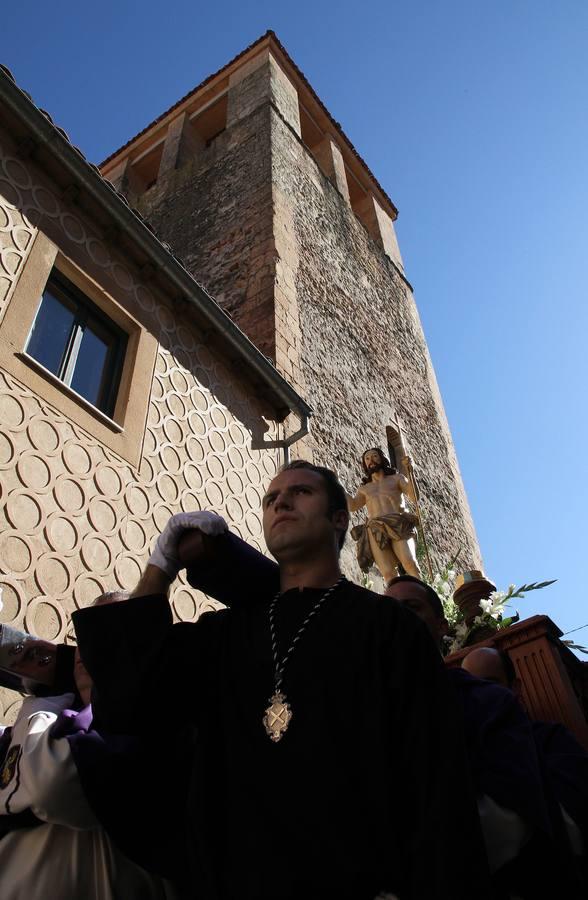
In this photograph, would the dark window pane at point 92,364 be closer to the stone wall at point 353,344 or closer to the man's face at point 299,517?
the stone wall at point 353,344

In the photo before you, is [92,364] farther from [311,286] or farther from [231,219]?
[231,219]

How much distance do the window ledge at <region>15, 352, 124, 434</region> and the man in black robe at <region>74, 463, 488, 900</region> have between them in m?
3.22

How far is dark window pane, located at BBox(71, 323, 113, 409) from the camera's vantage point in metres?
5.31

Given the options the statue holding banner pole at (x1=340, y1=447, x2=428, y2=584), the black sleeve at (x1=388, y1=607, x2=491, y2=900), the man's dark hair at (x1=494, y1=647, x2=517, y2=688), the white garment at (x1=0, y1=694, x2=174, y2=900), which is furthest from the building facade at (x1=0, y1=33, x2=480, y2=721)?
the black sleeve at (x1=388, y1=607, x2=491, y2=900)

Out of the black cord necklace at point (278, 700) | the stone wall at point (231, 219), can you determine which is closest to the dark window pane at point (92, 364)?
the stone wall at point (231, 219)

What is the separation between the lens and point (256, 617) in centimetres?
183

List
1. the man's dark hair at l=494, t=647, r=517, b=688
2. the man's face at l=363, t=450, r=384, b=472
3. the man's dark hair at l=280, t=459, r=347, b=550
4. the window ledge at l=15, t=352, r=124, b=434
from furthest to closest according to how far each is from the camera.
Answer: the man's face at l=363, t=450, r=384, b=472 → the window ledge at l=15, t=352, r=124, b=434 → the man's dark hair at l=494, t=647, r=517, b=688 → the man's dark hair at l=280, t=459, r=347, b=550

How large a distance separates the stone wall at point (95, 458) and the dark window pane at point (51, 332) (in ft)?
0.80

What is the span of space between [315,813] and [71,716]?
940 mm

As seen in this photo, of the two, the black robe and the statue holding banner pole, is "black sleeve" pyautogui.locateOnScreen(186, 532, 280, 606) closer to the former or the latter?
the black robe

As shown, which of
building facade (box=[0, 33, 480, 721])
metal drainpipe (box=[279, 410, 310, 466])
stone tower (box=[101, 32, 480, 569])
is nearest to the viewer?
building facade (box=[0, 33, 480, 721])

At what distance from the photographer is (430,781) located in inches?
53.4

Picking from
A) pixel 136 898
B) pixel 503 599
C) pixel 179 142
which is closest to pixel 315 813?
pixel 136 898

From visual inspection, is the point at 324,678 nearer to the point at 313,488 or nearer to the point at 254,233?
the point at 313,488
